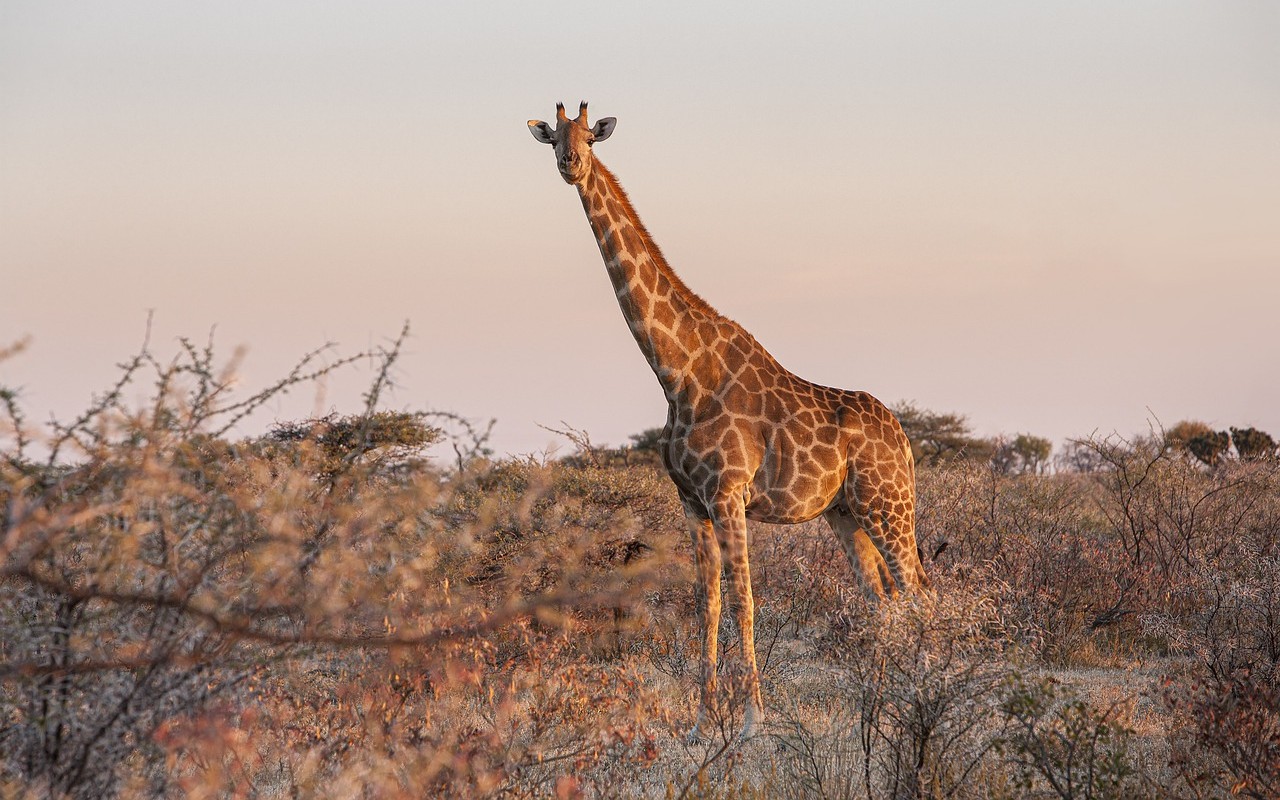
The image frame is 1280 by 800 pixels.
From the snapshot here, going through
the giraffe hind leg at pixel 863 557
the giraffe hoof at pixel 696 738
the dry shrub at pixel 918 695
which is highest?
the giraffe hind leg at pixel 863 557

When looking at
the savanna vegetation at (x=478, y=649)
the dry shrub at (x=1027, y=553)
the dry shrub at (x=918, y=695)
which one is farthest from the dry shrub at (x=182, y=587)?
the dry shrub at (x=1027, y=553)

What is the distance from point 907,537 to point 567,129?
3.51 meters

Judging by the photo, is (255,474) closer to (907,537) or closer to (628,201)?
(628,201)

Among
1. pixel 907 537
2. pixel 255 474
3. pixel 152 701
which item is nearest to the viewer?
pixel 152 701

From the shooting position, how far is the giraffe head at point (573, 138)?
7734mm

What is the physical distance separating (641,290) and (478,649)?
98.9 inches

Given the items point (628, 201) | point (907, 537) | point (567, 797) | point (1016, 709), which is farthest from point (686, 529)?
point (567, 797)

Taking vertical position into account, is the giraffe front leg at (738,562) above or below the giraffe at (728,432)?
below

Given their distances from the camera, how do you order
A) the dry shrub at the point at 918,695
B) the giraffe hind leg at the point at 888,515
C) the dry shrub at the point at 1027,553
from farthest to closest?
the dry shrub at the point at 1027,553 → the giraffe hind leg at the point at 888,515 → the dry shrub at the point at 918,695

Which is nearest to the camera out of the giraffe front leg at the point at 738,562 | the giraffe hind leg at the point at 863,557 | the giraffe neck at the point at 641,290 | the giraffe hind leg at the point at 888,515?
the giraffe front leg at the point at 738,562

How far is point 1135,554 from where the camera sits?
39.0 ft

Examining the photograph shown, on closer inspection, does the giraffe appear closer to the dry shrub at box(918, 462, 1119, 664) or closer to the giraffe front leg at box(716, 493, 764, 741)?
the giraffe front leg at box(716, 493, 764, 741)

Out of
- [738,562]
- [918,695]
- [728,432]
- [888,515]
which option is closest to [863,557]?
[888,515]

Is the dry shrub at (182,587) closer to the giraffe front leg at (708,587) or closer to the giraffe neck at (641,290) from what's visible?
the giraffe front leg at (708,587)
